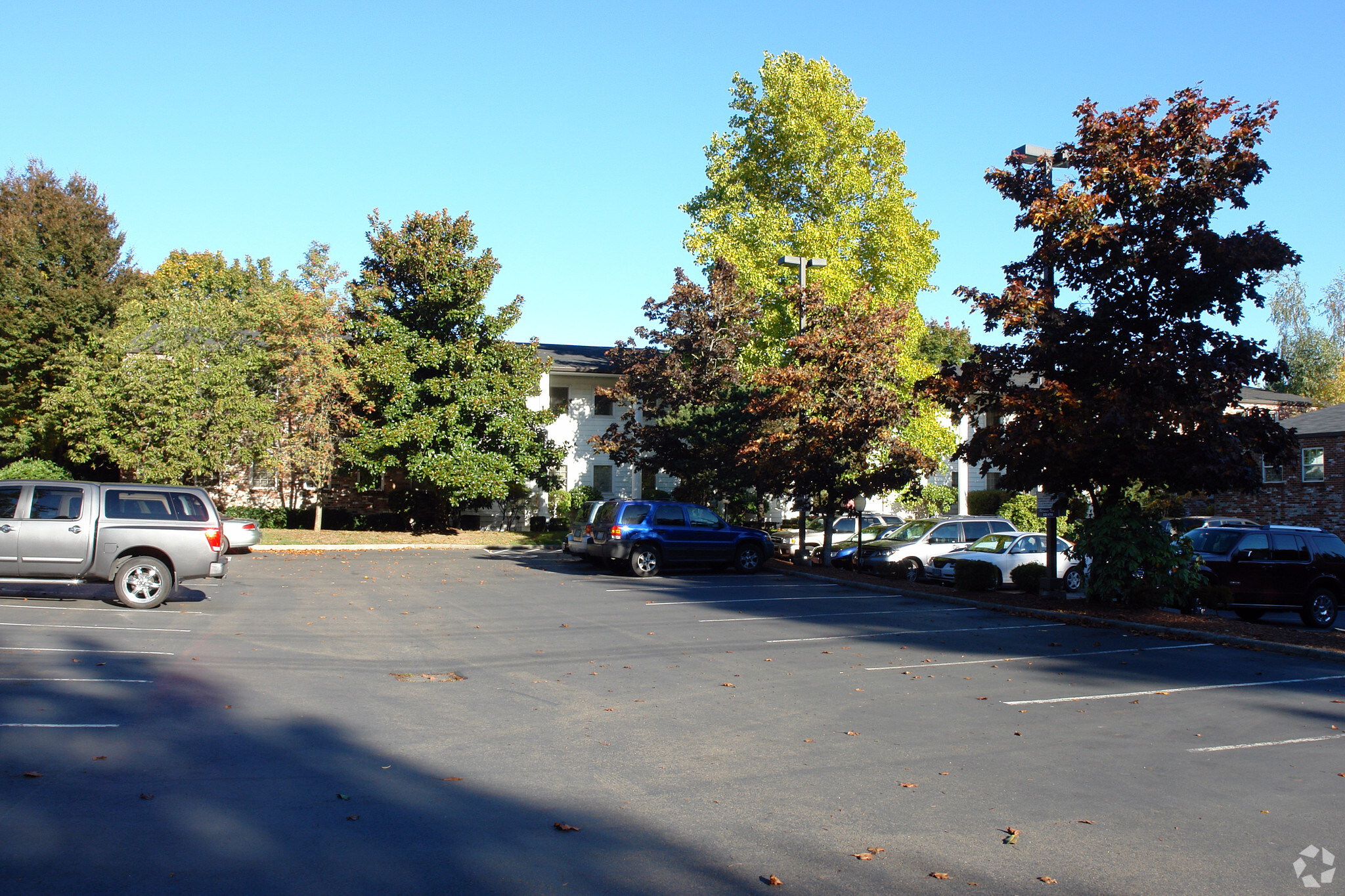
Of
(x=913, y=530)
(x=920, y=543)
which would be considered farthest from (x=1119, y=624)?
(x=913, y=530)

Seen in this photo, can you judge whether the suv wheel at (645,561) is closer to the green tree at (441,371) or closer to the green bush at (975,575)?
the green bush at (975,575)

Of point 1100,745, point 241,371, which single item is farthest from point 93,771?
point 241,371

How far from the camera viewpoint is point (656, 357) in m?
29.1

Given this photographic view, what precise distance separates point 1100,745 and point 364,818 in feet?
18.5

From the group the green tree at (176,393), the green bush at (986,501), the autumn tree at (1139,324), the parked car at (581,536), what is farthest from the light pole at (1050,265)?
the green bush at (986,501)

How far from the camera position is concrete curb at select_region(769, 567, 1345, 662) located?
12.0 metres

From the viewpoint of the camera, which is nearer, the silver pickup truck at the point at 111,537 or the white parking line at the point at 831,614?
the silver pickup truck at the point at 111,537

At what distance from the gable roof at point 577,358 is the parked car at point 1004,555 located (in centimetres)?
1587

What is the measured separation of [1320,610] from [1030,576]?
15.3 ft

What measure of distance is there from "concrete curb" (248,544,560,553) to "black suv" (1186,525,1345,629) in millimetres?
19531

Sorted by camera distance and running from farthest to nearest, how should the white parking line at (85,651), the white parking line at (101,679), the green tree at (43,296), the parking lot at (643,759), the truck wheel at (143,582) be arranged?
the green tree at (43,296) < the truck wheel at (143,582) < the white parking line at (85,651) < the white parking line at (101,679) < the parking lot at (643,759)

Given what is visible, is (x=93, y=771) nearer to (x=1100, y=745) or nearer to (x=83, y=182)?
(x=1100, y=745)

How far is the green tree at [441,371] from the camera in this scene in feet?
98.9

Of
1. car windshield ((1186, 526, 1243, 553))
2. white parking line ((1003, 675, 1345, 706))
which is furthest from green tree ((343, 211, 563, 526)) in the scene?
white parking line ((1003, 675, 1345, 706))
